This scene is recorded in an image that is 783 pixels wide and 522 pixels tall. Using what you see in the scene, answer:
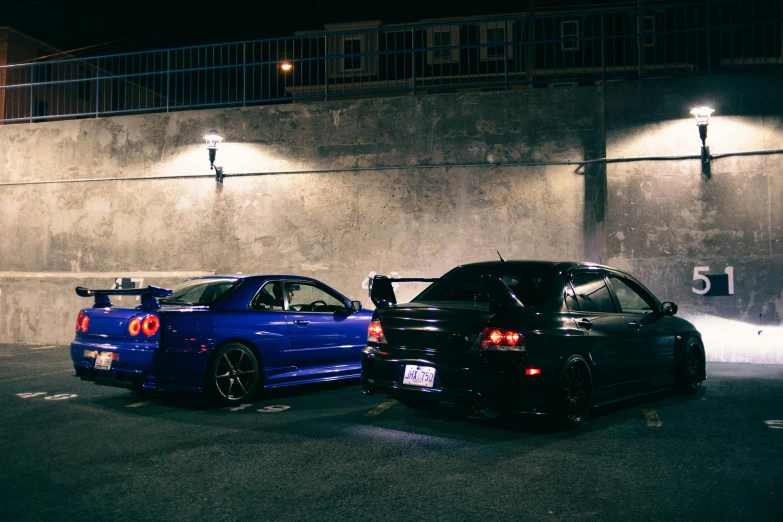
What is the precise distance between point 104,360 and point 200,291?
52.6 inches

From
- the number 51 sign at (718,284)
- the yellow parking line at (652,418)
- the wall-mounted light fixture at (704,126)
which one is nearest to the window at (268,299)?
the yellow parking line at (652,418)

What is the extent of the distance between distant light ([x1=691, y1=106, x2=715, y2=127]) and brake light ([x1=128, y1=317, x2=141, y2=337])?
878cm

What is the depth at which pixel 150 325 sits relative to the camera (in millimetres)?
6570

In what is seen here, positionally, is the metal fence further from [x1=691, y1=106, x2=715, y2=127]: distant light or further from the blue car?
the blue car

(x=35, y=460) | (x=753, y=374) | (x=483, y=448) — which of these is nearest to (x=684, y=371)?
(x=753, y=374)

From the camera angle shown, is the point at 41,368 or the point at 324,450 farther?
the point at 41,368

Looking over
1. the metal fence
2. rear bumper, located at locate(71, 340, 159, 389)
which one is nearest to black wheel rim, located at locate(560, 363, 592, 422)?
rear bumper, located at locate(71, 340, 159, 389)

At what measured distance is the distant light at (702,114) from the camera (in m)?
10.6

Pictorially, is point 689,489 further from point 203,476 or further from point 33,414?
point 33,414

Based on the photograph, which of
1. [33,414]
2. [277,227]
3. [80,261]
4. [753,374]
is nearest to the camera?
[33,414]

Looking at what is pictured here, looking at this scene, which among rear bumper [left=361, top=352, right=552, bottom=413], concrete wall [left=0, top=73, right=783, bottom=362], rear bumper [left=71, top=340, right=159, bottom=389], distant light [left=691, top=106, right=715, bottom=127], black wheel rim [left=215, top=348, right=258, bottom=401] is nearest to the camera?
rear bumper [left=361, top=352, right=552, bottom=413]

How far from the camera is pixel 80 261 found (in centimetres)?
1362

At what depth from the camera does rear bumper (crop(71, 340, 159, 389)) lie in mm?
6500

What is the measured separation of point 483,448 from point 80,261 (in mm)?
11059
